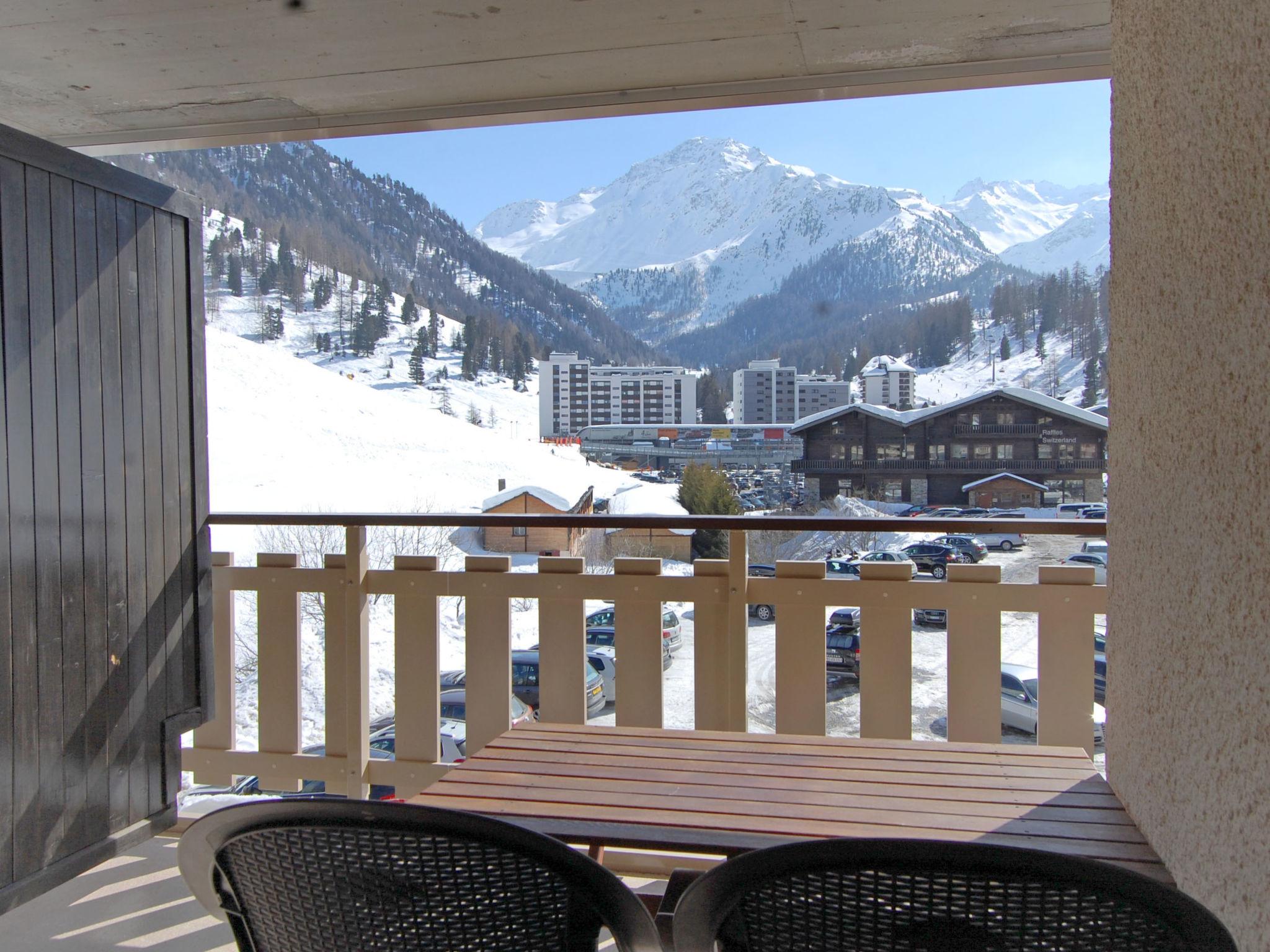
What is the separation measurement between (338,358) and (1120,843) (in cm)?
1406

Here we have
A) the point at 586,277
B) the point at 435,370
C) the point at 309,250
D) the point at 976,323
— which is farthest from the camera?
the point at 586,277

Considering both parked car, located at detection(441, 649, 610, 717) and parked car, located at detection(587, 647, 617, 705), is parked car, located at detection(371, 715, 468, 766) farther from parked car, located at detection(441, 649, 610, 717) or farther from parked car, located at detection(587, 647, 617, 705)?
parked car, located at detection(587, 647, 617, 705)

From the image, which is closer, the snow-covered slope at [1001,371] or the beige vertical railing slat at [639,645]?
the beige vertical railing slat at [639,645]

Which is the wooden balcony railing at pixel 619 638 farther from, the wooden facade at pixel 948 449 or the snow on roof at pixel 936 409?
A: the snow on roof at pixel 936 409

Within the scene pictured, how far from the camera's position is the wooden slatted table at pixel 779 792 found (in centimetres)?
133

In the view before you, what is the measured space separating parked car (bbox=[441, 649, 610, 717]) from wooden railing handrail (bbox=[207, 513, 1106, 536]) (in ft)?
1.32

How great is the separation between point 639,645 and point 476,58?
5.61 ft

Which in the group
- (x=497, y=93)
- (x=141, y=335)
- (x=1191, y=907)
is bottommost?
(x=1191, y=907)

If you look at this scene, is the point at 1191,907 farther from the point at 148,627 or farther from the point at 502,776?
the point at 148,627

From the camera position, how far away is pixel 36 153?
6.67 ft

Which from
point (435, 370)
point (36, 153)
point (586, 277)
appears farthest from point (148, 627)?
point (586, 277)

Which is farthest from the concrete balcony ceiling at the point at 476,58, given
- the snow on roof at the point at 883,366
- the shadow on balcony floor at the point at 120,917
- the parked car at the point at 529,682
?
the snow on roof at the point at 883,366

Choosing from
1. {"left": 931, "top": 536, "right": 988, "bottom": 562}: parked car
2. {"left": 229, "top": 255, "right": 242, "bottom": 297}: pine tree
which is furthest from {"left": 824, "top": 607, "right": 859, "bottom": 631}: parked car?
{"left": 229, "top": 255, "right": 242, "bottom": 297}: pine tree

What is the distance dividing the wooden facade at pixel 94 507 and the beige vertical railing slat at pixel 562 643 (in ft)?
3.37
